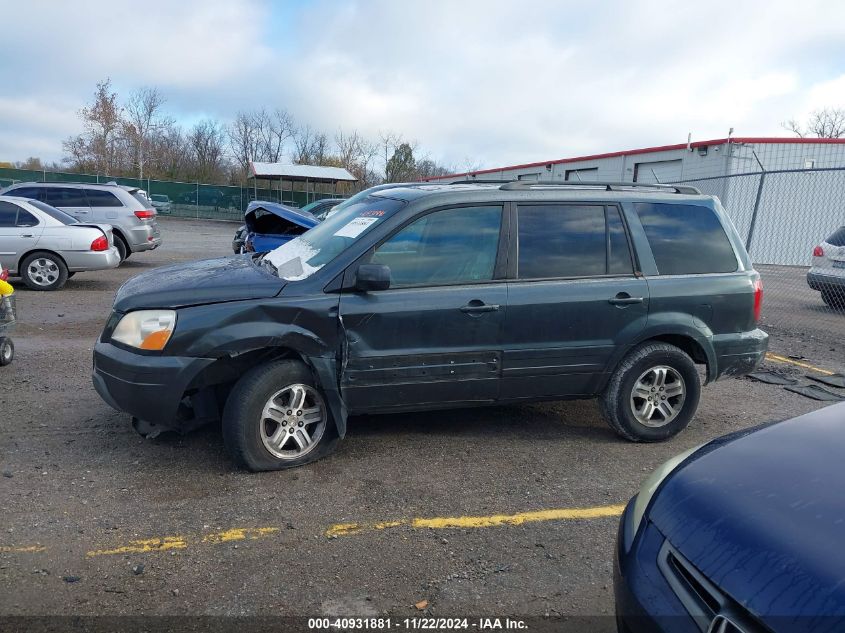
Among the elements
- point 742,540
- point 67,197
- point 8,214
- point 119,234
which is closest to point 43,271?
point 8,214

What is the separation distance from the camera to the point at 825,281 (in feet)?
38.5

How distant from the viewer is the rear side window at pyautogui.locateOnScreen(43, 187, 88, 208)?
49.5ft

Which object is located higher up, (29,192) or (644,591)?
(29,192)

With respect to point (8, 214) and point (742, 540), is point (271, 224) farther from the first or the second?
point (742, 540)

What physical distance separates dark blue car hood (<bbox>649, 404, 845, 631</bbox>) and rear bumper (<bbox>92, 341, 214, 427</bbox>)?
2769 mm

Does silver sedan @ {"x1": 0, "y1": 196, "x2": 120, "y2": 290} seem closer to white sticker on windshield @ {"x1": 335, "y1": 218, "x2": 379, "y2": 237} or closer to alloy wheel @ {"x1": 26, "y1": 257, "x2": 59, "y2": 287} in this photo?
alloy wheel @ {"x1": 26, "y1": 257, "x2": 59, "y2": 287}

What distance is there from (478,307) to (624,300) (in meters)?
1.12

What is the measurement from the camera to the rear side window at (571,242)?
4711 mm

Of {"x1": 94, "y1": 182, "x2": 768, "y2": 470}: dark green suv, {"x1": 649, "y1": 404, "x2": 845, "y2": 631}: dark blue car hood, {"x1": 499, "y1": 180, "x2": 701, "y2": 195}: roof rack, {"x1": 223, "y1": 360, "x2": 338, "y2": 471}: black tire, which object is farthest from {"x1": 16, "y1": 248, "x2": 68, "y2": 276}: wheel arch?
{"x1": 649, "y1": 404, "x2": 845, "y2": 631}: dark blue car hood

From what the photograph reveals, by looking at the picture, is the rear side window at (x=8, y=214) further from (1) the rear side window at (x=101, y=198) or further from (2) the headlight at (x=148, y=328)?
(2) the headlight at (x=148, y=328)

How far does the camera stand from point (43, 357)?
22.5 ft

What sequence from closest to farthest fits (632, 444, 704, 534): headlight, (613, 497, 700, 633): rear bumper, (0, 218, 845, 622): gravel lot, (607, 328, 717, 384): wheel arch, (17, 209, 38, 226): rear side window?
(613, 497, 700, 633): rear bumper
(632, 444, 704, 534): headlight
(0, 218, 845, 622): gravel lot
(607, 328, 717, 384): wheel arch
(17, 209, 38, 226): rear side window

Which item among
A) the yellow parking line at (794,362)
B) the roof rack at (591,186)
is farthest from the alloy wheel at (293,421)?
the yellow parking line at (794,362)

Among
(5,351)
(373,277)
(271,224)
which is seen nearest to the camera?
(373,277)
